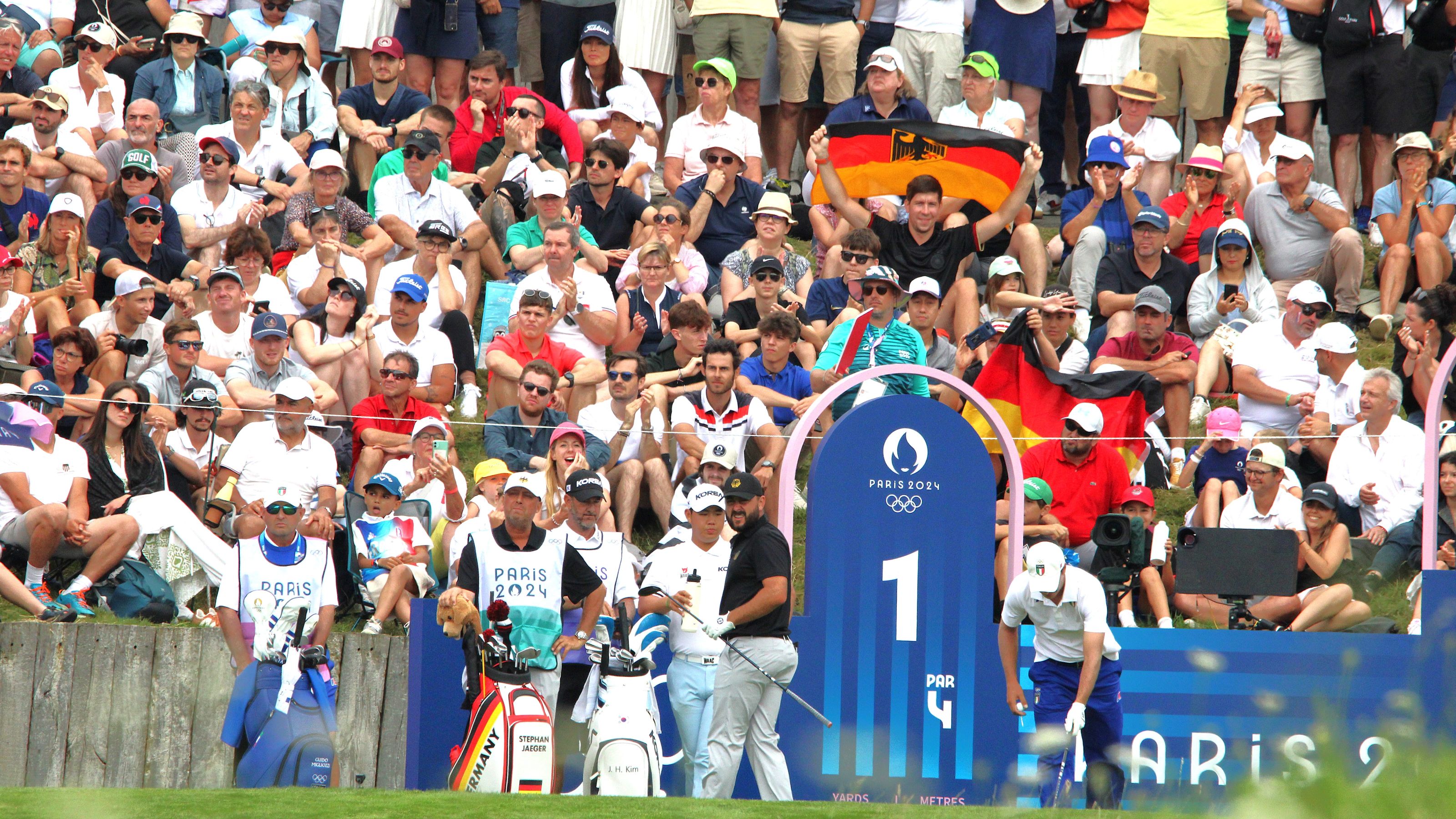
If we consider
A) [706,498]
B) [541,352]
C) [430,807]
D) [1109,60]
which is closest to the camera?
[430,807]

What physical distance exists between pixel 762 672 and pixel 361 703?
2670mm

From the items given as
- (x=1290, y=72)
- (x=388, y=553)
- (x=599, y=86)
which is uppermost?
(x=1290, y=72)

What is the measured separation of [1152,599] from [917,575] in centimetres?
165

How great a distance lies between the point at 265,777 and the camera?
8094 mm

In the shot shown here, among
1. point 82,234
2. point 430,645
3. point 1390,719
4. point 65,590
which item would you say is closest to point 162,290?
point 82,234

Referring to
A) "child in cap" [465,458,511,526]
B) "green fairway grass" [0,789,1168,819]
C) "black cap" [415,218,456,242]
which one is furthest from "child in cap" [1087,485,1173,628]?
"black cap" [415,218,456,242]

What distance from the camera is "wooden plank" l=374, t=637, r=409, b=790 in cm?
966

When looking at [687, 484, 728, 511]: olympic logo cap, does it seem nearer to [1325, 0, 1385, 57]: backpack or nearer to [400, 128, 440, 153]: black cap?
[400, 128, 440, 153]: black cap

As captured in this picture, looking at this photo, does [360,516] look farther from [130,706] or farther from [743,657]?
[743,657]

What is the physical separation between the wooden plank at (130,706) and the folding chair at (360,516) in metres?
1.20

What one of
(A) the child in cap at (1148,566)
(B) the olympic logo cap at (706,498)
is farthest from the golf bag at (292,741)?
(A) the child in cap at (1148,566)

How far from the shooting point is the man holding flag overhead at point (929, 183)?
12.2 meters

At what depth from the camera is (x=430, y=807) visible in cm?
640

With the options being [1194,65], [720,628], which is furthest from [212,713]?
[1194,65]
